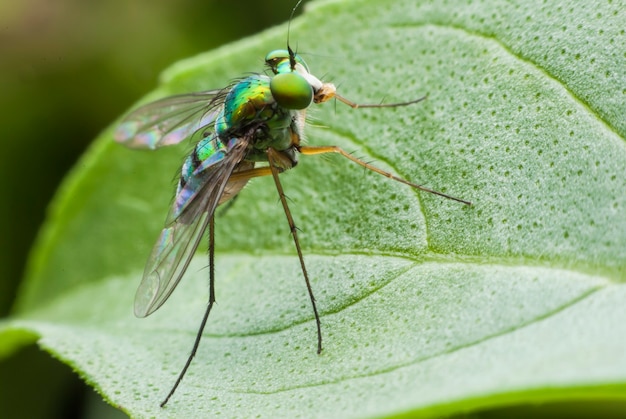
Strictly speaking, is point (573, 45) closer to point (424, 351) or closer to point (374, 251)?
point (374, 251)

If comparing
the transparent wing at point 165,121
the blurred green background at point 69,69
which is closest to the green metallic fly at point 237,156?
the transparent wing at point 165,121

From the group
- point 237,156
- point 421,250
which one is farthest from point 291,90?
point 421,250

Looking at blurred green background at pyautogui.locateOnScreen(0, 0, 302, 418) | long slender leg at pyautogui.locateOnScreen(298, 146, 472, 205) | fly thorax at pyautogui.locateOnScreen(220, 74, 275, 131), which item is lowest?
long slender leg at pyautogui.locateOnScreen(298, 146, 472, 205)

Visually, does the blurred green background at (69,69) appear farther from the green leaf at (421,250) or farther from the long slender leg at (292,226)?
the long slender leg at (292,226)

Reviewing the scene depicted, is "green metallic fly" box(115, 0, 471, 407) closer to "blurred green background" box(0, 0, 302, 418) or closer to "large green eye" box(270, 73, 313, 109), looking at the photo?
"large green eye" box(270, 73, 313, 109)

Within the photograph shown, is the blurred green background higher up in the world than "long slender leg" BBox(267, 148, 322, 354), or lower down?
higher up

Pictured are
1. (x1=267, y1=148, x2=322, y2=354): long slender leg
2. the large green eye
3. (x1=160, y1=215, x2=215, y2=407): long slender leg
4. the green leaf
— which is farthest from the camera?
the large green eye

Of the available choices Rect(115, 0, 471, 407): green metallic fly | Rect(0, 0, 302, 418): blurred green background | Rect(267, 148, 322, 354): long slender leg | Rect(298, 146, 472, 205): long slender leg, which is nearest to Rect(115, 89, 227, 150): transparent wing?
Rect(115, 0, 471, 407): green metallic fly
